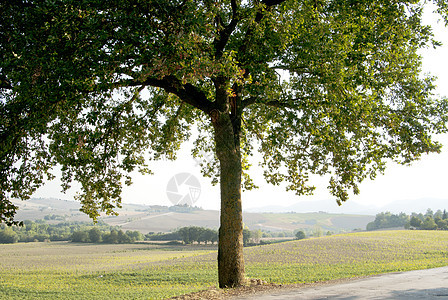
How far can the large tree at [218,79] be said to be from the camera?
11180 millimetres

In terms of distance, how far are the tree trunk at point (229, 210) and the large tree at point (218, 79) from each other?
4 cm

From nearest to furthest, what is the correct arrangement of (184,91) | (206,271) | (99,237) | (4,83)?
(4,83), (184,91), (206,271), (99,237)

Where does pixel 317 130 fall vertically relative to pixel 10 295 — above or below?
above

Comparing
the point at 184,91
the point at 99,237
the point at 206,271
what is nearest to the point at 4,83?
the point at 184,91

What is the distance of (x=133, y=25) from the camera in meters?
11.2

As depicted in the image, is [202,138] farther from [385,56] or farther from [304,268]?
[304,268]

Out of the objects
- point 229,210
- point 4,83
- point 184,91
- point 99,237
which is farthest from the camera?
point 99,237

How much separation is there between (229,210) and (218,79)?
5.46m

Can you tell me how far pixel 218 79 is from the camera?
15.0 metres

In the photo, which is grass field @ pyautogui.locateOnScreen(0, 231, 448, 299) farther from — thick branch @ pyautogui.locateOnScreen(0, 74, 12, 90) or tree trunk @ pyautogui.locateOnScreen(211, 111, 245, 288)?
thick branch @ pyautogui.locateOnScreen(0, 74, 12, 90)

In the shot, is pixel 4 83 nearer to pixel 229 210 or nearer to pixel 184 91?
pixel 184 91

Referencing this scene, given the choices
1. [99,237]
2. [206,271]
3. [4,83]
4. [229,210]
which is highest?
[4,83]

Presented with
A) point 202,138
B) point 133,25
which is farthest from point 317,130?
point 202,138

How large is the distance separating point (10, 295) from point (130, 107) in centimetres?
2000
